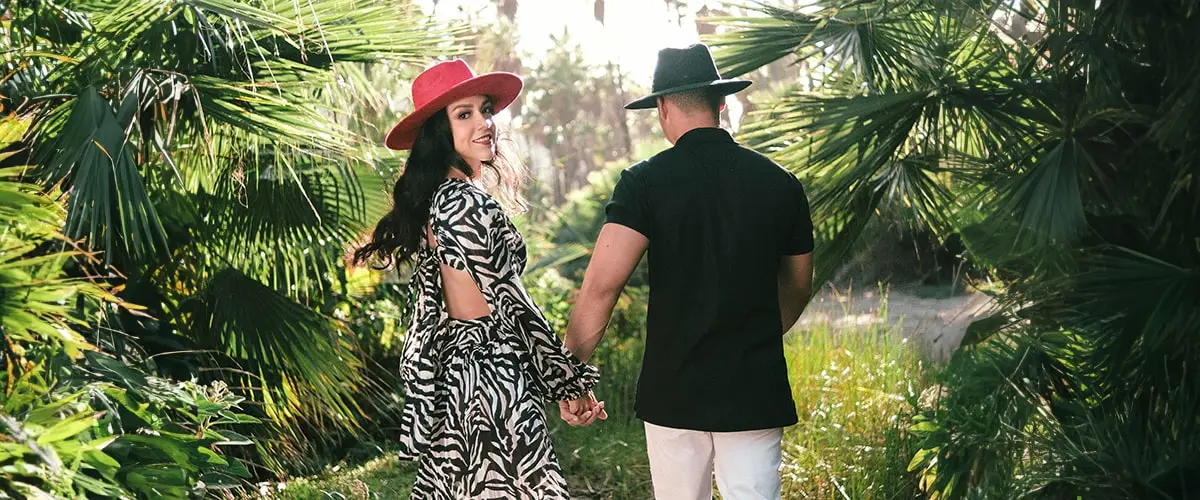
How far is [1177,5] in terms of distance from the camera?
10.6ft

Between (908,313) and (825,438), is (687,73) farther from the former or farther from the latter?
(908,313)

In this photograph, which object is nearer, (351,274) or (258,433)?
(258,433)

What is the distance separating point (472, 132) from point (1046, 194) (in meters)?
1.52

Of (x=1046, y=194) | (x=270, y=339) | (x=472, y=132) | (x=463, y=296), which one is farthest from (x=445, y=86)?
(x=270, y=339)

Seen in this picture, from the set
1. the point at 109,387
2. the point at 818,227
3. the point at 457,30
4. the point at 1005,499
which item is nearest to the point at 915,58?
the point at 818,227

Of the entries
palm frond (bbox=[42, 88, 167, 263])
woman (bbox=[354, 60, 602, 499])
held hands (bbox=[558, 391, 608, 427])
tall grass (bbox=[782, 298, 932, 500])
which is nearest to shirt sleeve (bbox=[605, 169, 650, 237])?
woman (bbox=[354, 60, 602, 499])

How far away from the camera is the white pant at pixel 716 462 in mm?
3316

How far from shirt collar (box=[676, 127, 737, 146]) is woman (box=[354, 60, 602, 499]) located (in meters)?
0.52

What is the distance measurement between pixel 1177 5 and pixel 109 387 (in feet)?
10.1

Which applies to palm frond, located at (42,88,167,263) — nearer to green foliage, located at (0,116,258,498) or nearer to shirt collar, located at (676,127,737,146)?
green foliage, located at (0,116,258,498)

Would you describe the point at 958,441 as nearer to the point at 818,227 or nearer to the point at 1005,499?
the point at 1005,499

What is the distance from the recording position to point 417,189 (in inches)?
133

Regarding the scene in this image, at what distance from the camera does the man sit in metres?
3.26

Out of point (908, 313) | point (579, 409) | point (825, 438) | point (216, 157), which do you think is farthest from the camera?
point (908, 313)
